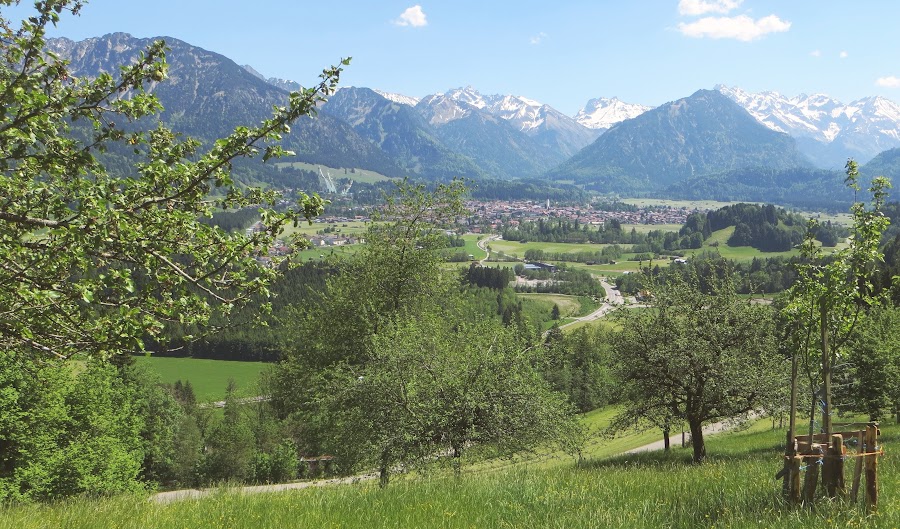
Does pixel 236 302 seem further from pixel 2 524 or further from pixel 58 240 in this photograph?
pixel 2 524

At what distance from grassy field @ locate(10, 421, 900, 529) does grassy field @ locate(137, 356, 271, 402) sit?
341 feet

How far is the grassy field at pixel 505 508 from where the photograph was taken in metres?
7.46

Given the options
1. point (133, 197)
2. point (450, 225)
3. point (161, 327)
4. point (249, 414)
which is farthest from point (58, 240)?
point (249, 414)

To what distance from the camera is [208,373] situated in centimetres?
12950

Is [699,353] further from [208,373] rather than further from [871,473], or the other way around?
[208,373]

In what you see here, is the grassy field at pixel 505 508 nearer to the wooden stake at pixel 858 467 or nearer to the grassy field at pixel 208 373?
the wooden stake at pixel 858 467

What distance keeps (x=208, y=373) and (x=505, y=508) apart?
5303 inches

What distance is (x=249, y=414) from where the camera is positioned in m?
87.1

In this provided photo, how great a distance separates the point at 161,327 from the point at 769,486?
33.8 feet

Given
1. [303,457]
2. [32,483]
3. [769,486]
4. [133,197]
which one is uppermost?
[133,197]

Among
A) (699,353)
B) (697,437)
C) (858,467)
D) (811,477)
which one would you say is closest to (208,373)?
(697,437)

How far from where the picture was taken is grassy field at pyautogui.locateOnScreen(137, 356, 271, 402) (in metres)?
116

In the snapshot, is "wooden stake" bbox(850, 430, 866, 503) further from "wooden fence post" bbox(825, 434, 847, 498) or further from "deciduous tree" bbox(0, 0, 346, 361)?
"deciduous tree" bbox(0, 0, 346, 361)

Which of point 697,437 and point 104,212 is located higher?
point 104,212
